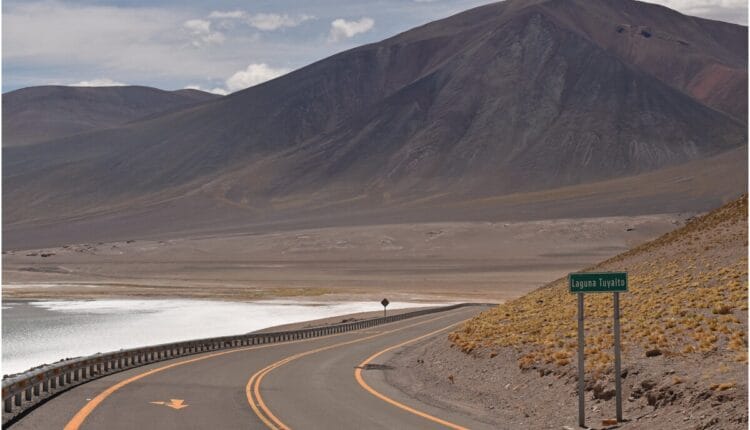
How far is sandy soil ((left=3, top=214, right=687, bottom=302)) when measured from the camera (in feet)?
393

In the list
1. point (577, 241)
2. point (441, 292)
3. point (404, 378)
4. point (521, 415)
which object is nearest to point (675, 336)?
point (521, 415)

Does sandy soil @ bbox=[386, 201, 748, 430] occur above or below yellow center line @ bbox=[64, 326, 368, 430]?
above

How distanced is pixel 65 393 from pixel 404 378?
970 cm

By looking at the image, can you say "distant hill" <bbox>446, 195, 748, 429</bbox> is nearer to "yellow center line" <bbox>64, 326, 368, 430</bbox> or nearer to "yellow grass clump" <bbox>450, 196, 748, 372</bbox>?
"yellow grass clump" <bbox>450, 196, 748, 372</bbox>

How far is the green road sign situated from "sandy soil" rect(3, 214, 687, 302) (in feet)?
289

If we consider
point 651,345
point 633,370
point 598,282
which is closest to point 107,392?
point 633,370

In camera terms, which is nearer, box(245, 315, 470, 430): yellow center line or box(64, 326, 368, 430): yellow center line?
box(64, 326, 368, 430): yellow center line

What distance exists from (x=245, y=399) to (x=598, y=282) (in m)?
8.92

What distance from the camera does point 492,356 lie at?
98.8ft

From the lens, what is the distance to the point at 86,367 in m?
30.7

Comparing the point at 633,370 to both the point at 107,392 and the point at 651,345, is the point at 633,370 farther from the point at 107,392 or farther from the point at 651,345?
the point at 107,392

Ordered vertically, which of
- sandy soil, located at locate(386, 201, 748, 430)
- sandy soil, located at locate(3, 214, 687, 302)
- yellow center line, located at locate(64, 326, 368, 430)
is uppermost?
sandy soil, located at locate(3, 214, 687, 302)

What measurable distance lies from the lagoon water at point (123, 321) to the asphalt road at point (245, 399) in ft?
49.5

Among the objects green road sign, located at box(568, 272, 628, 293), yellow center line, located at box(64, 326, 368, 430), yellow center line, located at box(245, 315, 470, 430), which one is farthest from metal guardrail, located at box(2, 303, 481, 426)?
green road sign, located at box(568, 272, 628, 293)
